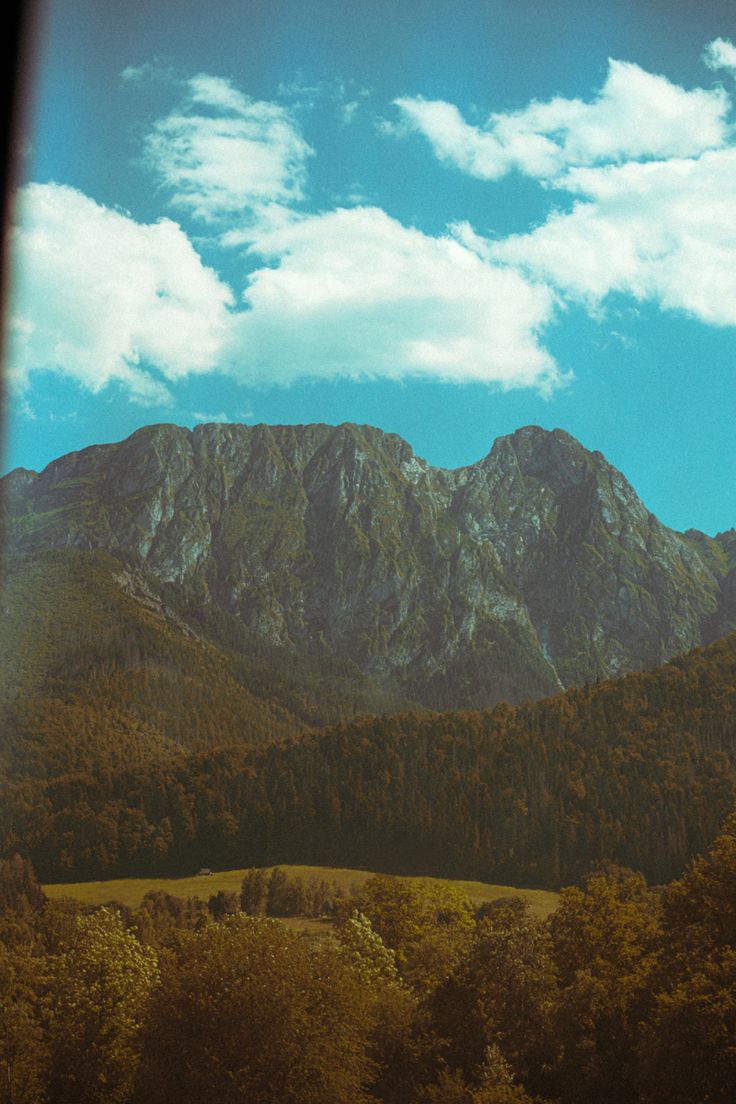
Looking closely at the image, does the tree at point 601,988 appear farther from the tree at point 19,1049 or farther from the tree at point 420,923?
the tree at point 19,1049

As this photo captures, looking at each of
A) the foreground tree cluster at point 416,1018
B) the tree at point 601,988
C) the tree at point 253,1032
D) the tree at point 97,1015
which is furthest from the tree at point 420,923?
the tree at point 97,1015

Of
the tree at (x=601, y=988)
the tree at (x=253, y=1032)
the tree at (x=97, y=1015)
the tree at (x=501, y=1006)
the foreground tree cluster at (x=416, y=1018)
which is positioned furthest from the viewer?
the tree at (x=97, y=1015)

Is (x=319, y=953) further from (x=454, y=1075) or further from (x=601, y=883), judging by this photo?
(x=601, y=883)

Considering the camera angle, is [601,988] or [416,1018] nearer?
[601,988]

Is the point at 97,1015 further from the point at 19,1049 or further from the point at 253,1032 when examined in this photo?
the point at 253,1032

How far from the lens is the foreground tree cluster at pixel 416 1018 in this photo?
57291 millimetres

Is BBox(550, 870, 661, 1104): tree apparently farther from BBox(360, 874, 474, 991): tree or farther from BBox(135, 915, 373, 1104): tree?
BBox(135, 915, 373, 1104): tree

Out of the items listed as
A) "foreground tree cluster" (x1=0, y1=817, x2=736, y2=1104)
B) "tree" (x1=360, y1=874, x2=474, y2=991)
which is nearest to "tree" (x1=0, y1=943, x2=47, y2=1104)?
"foreground tree cluster" (x1=0, y1=817, x2=736, y2=1104)

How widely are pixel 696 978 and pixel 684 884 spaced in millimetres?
11883

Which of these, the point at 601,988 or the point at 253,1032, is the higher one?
the point at 601,988

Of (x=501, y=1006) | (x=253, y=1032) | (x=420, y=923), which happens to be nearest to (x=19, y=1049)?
(x=253, y=1032)

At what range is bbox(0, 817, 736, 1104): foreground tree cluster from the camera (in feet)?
188

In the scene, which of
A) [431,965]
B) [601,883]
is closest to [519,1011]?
[601,883]

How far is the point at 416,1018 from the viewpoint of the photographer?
7331 centimetres
